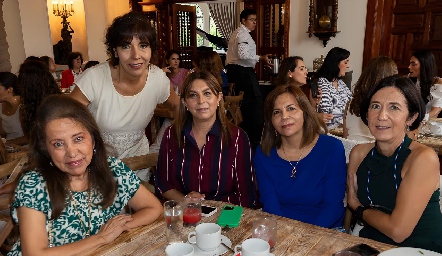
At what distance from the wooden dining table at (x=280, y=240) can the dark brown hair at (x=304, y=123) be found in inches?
22.2

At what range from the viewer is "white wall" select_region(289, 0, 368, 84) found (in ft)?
17.4

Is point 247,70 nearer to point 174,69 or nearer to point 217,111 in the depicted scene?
point 174,69

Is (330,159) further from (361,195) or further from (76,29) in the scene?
(76,29)

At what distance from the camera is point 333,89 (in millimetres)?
3844

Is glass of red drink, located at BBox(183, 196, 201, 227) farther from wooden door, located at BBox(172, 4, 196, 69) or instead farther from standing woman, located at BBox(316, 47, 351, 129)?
wooden door, located at BBox(172, 4, 196, 69)

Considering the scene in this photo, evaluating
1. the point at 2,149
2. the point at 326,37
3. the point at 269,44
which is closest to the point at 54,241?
the point at 2,149

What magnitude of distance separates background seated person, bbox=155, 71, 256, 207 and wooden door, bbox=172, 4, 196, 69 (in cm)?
614

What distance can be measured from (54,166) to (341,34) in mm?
4903

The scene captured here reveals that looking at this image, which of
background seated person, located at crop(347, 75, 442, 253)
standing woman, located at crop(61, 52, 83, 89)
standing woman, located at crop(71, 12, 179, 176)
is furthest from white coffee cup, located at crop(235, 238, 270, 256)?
standing woman, located at crop(61, 52, 83, 89)

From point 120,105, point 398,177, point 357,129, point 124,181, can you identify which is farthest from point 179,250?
point 357,129

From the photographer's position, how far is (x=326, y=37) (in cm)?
553

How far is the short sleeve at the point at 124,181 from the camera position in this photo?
5.46 feet

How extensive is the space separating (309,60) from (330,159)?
4193mm

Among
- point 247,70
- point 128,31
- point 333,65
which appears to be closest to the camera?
point 128,31
